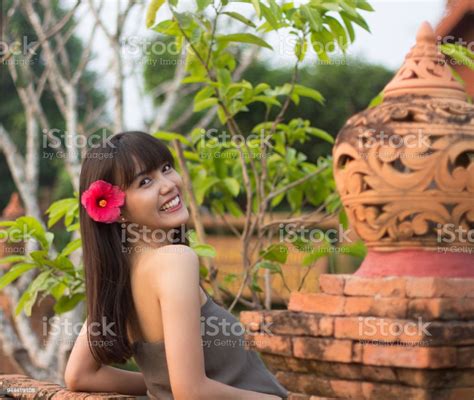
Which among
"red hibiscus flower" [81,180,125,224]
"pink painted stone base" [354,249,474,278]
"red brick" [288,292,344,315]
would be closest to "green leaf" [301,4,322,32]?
"pink painted stone base" [354,249,474,278]

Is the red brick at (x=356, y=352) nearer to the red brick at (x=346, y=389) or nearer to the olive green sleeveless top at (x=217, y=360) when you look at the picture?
the red brick at (x=346, y=389)

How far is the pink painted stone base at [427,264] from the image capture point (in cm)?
286

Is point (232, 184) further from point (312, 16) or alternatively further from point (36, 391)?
point (36, 391)

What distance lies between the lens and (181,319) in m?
1.73

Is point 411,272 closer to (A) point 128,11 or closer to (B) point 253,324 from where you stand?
(B) point 253,324

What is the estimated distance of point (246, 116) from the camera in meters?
12.5

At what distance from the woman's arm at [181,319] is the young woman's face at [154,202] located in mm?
152

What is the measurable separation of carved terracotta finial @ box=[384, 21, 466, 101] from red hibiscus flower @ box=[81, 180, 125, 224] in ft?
4.87

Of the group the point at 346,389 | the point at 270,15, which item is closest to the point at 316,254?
the point at 346,389

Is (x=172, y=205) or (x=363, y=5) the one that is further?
(x=363, y=5)

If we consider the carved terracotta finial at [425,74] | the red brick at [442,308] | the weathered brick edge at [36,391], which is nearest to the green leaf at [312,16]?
the carved terracotta finial at [425,74]

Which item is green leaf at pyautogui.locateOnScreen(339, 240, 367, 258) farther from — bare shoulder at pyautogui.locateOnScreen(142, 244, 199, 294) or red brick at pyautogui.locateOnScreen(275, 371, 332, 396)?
bare shoulder at pyautogui.locateOnScreen(142, 244, 199, 294)

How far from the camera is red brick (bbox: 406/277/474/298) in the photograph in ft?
8.89

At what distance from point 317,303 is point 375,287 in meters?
0.22
